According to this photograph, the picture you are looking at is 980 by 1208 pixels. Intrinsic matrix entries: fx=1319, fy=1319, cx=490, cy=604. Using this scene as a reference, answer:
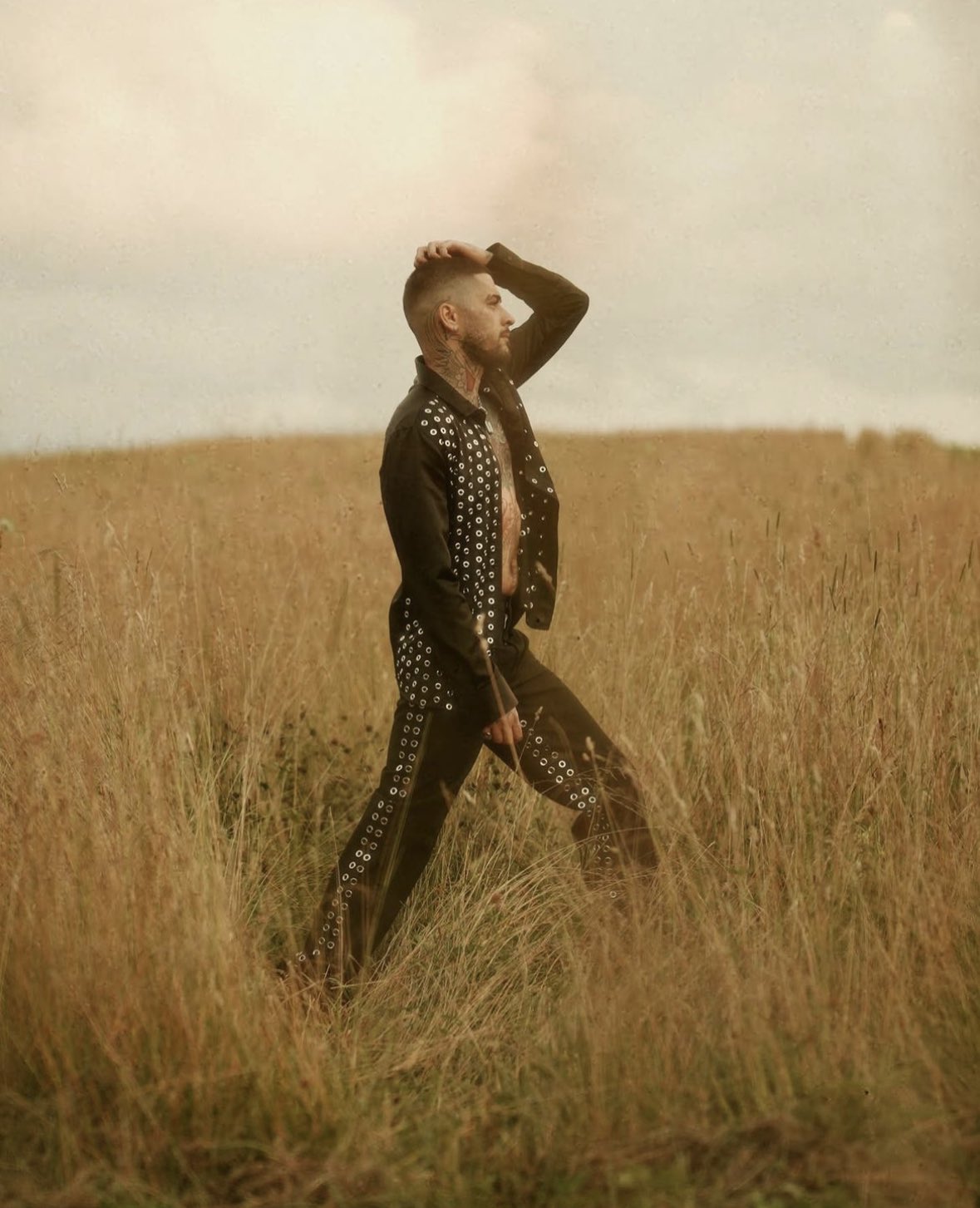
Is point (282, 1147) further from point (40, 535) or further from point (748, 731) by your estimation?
point (40, 535)

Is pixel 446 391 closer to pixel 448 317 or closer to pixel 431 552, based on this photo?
pixel 448 317

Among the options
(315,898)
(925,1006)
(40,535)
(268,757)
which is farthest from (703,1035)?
(40,535)

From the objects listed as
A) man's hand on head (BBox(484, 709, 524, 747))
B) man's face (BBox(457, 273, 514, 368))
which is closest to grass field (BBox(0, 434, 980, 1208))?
man's hand on head (BBox(484, 709, 524, 747))

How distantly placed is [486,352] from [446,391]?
176 mm

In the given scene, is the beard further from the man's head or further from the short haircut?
the short haircut

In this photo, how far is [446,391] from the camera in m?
3.44

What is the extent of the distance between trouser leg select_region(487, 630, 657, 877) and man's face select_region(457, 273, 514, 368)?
0.77 meters

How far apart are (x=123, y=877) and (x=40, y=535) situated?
353cm

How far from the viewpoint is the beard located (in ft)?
11.5

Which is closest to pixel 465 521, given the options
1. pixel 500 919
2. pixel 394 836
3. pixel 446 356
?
pixel 446 356

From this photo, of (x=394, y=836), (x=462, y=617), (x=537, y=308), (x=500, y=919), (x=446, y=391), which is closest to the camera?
(x=462, y=617)

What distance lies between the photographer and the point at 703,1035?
2.75m

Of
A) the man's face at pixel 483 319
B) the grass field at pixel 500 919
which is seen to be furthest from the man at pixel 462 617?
the grass field at pixel 500 919

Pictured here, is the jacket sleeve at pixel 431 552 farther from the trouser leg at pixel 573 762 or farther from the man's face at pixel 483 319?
the man's face at pixel 483 319
